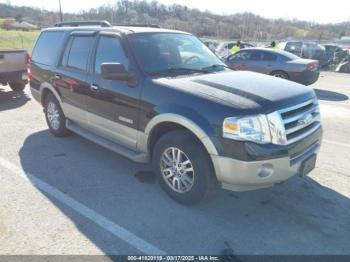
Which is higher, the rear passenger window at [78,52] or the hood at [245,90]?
the rear passenger window at [78,52]

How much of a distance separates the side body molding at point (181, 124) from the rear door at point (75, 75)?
136 cm

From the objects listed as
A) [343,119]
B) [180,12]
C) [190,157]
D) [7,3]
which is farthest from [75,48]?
[7,3]

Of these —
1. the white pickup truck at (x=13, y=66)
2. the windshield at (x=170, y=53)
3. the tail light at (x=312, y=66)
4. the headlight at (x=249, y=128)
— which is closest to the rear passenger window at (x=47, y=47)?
the windshield at (x=170, y=53)

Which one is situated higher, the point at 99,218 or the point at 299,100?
the point at 299,100

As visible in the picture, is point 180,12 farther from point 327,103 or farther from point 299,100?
point 299,100

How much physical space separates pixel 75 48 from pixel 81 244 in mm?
3191

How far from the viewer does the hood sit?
3260 mm

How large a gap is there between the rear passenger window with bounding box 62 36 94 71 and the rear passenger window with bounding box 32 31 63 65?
0.38 meters

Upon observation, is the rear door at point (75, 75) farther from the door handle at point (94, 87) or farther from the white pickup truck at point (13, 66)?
the white pickup truck at point (13, 66)

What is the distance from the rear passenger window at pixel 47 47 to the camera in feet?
18.7

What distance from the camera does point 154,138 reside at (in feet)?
13.1

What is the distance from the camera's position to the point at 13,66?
909 cm

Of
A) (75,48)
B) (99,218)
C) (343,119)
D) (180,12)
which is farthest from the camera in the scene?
(180,12)

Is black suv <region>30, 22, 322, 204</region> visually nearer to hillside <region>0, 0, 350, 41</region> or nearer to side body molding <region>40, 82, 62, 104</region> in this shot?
side body molding <region>40, 82, 62, 104</region>
